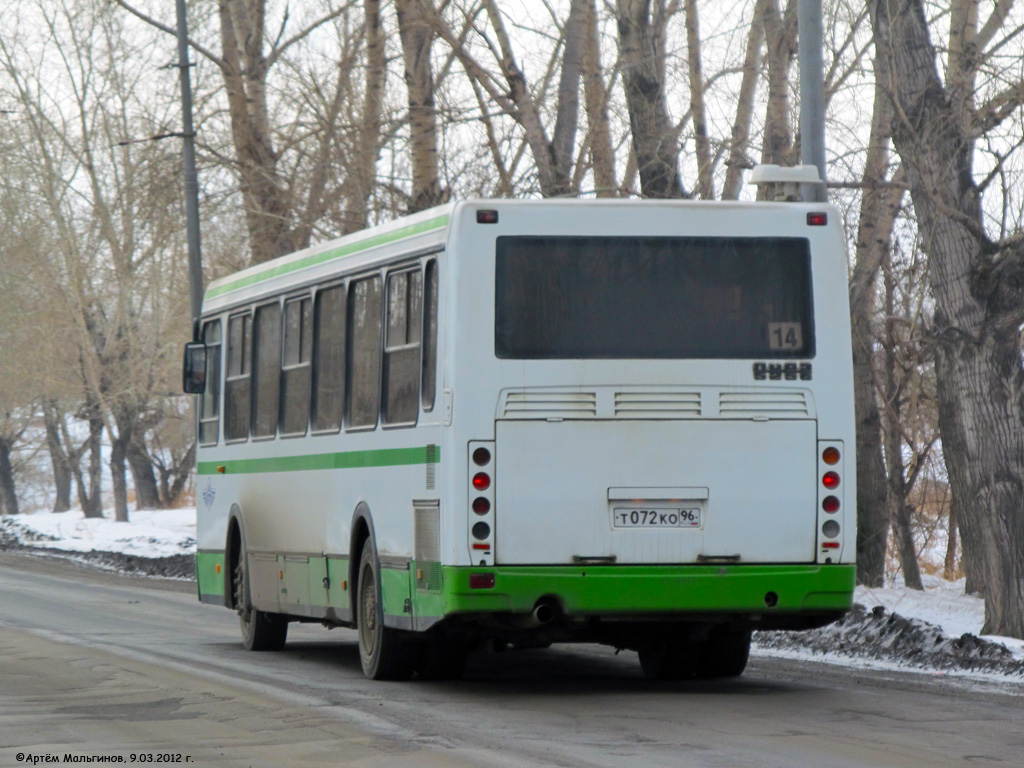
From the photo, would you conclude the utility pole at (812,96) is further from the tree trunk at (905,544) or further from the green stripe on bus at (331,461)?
the tree trunk at (905,544)

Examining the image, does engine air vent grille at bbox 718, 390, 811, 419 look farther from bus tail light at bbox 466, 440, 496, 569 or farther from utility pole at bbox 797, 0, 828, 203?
utility pole at bbox 797, 0, 828, 203

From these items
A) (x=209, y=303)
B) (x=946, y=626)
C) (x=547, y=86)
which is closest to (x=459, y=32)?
(x=547, y=86)

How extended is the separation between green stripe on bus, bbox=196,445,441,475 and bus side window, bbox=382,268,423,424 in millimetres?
221

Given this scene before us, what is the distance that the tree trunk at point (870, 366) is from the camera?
61.5 ft

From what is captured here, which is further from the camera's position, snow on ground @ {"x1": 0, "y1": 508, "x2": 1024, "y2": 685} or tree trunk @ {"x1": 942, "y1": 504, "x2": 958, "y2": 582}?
tree trunk @ {"x1": 942, "y1": 504, "x2": 958, "y2": 582}

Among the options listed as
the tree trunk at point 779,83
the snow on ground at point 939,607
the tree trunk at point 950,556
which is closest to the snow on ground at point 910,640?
the snow on ground at point 939,607

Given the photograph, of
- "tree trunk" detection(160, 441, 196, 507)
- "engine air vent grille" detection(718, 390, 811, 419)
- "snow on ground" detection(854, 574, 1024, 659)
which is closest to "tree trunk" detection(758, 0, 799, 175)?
"snow on ground" detection(854, 574, 1024, 659)

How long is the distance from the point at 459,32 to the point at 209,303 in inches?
261

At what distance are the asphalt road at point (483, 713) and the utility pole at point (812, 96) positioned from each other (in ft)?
13.2

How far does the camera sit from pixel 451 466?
1038cm

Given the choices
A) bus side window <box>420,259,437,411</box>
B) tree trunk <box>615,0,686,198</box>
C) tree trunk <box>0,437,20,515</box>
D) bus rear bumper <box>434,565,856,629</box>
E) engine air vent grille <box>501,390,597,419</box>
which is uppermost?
tree trunk <box>615,0,686,198</box>

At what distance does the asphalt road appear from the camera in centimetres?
840

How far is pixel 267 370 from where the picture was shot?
1411 centimetres

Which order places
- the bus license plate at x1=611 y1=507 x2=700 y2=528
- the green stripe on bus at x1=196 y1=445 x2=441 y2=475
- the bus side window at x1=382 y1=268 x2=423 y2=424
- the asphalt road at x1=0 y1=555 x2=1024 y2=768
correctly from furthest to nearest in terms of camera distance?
the bus side window at x1=382 y1=268 x2=423 y2=424 → the green stripe on bus at x1=196 y1=445 x2=441 y2=475 → the bus license plate at x1=611 y1=507 x2=700 y2=528 → the asphalt road at x1=0 y1=555 x2=1024 y2=768
